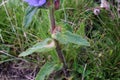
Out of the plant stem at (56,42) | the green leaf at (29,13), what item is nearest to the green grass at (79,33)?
the plant stem at (56,42)

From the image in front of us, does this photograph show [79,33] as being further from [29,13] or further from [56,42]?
[29,13]

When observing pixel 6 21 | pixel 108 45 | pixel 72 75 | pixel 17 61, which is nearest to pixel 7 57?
pixel 17 61

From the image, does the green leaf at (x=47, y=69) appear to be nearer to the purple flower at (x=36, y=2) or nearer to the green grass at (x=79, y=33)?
the green grass at (x=79, y=33)

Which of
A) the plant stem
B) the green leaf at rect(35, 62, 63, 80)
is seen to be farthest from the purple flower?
the green leaf at rect(35, 62, 63, 80)

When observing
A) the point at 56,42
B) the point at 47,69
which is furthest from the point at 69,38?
the point at 47,69

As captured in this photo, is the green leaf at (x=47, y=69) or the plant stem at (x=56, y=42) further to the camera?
the green leaf at (x=47, y=69)

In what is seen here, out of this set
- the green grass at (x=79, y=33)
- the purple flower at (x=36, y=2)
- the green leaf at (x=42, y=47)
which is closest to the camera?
the purple flower at (x=36, y=2)

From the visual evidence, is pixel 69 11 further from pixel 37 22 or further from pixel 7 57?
pixel 7 57
